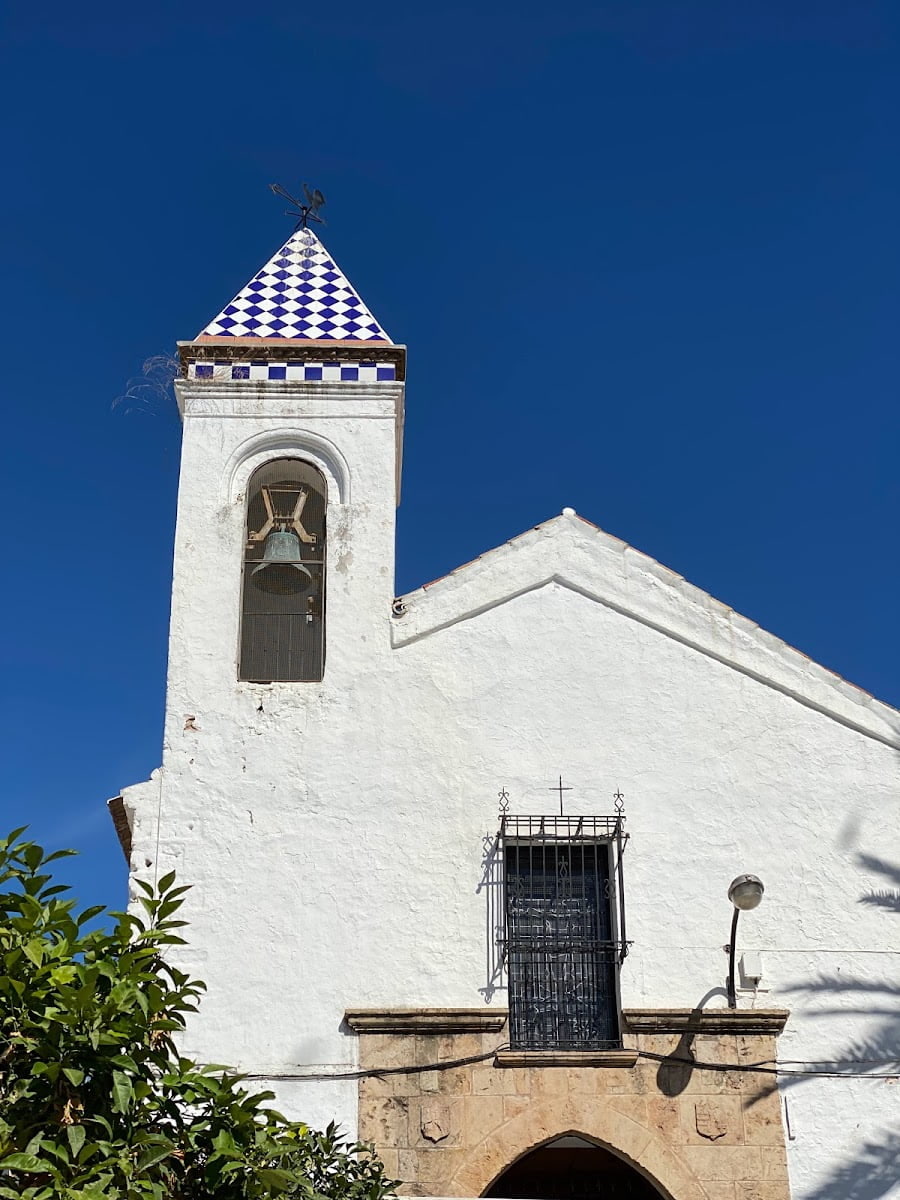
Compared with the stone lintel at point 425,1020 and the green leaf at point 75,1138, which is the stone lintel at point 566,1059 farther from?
the green leaf at point 75,1138

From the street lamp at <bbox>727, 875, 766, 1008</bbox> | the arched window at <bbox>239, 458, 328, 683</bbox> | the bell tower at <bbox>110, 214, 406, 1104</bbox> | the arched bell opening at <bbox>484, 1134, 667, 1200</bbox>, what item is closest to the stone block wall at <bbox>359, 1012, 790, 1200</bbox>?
the bell tower at <bbox>110, 214, 406, 1104</bbox>

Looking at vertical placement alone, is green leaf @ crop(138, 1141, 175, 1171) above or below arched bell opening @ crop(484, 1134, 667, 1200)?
below

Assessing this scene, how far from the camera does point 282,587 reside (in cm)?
1170

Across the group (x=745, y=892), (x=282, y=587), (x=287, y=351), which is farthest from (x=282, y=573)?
(x=745, y=892)

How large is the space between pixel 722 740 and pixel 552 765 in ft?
4.13

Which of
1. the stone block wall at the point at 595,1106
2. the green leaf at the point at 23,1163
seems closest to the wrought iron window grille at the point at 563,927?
the stone block wall at the point at 595,1106

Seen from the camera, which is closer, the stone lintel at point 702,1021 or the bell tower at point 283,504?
the stone lintel at point 702,1021

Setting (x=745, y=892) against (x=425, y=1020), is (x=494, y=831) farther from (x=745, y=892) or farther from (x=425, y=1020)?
(x=745, y=892)

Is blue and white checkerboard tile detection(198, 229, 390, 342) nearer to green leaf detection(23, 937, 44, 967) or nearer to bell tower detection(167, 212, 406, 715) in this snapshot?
bell tower detection(167, 212, 406, 715)

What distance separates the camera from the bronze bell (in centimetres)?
1166

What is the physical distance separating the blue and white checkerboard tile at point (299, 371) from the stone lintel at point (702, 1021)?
17.2 feet

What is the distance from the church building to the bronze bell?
17 millimetres

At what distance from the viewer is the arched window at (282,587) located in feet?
37.8

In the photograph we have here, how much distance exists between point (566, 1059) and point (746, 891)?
1655 millimetres
